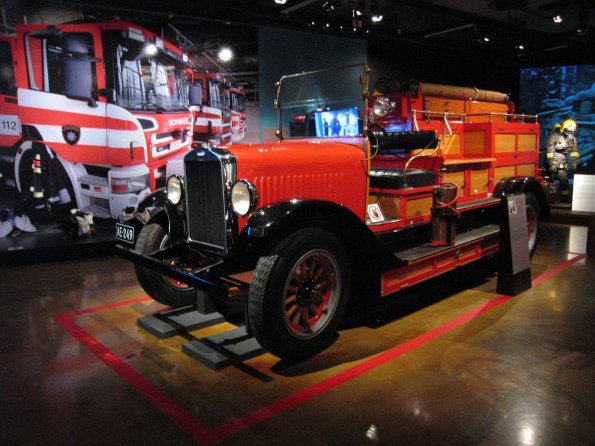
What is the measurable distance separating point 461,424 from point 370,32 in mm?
7295

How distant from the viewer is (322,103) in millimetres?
4148

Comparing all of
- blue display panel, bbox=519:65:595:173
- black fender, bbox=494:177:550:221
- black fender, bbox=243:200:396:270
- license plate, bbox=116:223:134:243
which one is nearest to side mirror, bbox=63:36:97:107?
license plate, bbox=116:223:134:243

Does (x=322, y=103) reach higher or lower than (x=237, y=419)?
higher

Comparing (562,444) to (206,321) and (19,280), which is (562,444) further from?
(19,280)

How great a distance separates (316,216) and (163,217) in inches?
54.8

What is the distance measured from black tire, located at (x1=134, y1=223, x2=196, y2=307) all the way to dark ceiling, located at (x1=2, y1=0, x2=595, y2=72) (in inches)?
153

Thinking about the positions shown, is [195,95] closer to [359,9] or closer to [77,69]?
[77,69]

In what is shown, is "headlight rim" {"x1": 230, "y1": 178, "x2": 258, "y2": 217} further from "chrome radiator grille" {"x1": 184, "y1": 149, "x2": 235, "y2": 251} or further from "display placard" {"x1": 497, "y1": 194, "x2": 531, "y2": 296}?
"display placard" {"x1": 497, "y1": 194, "x2": 531, "y2": 296}

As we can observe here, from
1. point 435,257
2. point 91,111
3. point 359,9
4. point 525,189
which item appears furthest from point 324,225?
point 91,111

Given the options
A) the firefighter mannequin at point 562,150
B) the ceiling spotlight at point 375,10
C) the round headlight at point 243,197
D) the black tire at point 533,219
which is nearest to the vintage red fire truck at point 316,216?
the round headlight at point 243,197

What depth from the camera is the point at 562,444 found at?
2.24m

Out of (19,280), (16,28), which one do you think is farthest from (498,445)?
(16,28)

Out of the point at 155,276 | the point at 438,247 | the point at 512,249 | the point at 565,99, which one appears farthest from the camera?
the point at 565,99

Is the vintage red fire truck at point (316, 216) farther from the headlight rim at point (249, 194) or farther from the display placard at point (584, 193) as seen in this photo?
the display placard at point (584, 193)
